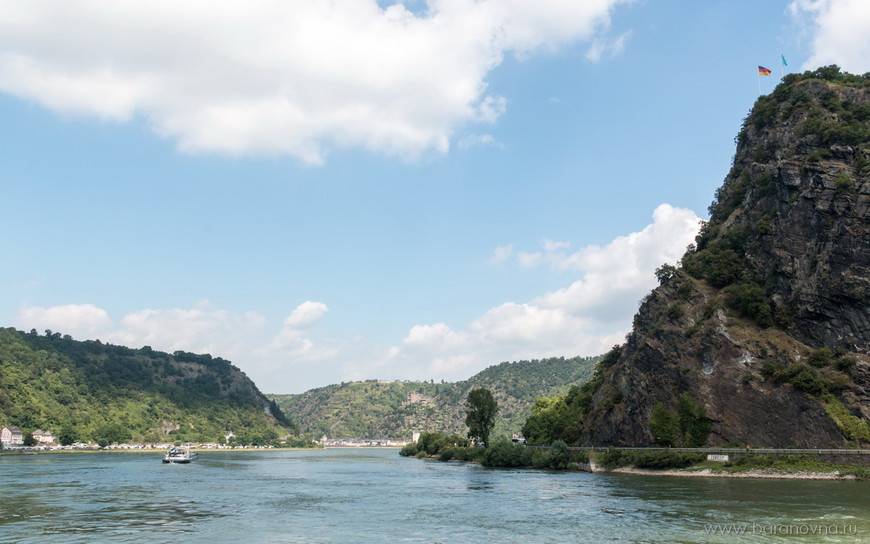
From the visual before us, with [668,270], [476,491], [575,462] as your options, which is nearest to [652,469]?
[575,462]

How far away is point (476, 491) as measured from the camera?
82438mm

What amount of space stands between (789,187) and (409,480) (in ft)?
277

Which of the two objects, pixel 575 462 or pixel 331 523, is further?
pixel 575 462

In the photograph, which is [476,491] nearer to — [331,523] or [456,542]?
[331,523]

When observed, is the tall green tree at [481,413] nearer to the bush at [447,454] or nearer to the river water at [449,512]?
the bush at [447,454]

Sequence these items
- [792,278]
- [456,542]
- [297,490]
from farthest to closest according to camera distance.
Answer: [792,278], [297,490], [456,542]

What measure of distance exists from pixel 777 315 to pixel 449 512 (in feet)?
244

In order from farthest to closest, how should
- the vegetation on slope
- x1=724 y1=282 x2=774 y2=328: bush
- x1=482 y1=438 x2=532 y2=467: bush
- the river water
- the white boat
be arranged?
the white boat < x1=482 y1=438 x2=532 y2=467: bush < x1=724 y1=282 x2=774 y2=328: bush < the vegetation on slope < the river water

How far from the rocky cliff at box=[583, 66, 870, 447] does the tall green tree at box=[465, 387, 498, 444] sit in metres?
30.7

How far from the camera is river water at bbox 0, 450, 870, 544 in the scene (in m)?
46.8

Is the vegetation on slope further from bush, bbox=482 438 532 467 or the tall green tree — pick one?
the tall green tree

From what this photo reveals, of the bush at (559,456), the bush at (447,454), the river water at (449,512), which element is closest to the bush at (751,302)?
the river water at (449,512)

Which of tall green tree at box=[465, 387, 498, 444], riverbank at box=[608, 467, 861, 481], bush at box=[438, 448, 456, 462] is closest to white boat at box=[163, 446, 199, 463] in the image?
bush at box=[438, 448, 456, 462]

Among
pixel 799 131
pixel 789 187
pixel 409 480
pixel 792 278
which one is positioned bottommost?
pixel 409 480
